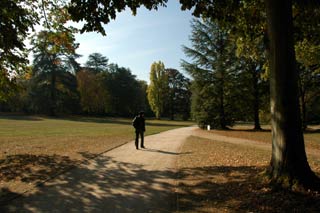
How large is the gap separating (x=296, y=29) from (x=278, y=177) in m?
7.19

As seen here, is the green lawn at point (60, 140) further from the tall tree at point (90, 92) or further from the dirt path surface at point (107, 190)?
the tall tree at point (90, 92)

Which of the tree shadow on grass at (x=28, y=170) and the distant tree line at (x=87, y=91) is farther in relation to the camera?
the distant tree line at (x=87, y=91)

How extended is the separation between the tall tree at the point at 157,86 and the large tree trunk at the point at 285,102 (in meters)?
66.5

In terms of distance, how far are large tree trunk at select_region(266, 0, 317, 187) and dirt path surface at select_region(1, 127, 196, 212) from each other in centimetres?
258

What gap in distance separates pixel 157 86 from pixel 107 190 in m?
66.9

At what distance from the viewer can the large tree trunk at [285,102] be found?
646 centimetres

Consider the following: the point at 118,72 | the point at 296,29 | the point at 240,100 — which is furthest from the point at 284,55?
the point at 118,72

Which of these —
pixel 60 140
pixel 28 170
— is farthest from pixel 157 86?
pixel 28 170

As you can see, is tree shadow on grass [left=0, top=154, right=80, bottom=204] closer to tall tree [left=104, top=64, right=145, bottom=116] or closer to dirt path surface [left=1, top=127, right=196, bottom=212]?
dirt path surface [left=1, top=127, right=196, bottom=212]

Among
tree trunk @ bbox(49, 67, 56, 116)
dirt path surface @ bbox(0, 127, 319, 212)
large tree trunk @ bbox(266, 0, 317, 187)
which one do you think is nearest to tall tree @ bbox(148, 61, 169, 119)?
tree trunk @ bbox(49, 67, 56, 116)

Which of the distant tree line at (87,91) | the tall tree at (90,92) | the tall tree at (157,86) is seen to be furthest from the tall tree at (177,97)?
the tall tree at (90,92)

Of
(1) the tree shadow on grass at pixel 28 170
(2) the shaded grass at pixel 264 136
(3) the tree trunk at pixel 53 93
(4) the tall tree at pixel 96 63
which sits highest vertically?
(4) the tall tree at pixel 96 63

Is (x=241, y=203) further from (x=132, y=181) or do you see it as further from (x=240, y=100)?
(x=240, y=100)

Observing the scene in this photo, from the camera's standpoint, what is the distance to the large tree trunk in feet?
21.2
